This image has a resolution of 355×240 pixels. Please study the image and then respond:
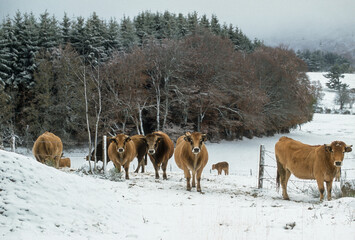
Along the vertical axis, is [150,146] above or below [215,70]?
below

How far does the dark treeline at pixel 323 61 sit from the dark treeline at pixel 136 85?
99.8 m

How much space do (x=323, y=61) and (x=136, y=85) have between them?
478ft

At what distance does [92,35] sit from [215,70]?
14.3 metres

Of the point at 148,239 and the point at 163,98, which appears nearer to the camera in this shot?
the point at 148,239

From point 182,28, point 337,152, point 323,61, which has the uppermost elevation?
point 323,61

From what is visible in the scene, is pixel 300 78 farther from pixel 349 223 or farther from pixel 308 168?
pixel 349 223

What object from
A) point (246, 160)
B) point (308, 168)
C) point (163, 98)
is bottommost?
point (246, 160)

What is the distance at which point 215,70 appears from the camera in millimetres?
31672

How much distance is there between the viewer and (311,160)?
7844mm

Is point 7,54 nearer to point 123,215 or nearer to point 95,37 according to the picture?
point 95,37

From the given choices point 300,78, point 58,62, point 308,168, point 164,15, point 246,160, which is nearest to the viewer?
point 308,168

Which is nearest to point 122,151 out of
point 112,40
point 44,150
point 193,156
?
point 193,156

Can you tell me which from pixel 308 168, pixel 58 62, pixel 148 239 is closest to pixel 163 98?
pixel 58 62

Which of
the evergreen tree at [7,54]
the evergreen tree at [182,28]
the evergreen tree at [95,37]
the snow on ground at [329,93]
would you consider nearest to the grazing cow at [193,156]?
the evergreen tree at [7,54]
